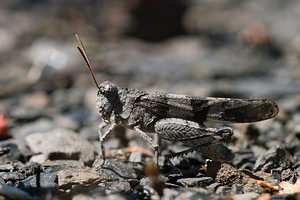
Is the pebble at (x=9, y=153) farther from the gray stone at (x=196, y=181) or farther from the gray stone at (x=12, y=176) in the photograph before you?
the gray stone at (x=196, y=181)

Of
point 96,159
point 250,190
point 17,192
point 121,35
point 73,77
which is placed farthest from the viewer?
point 121,35

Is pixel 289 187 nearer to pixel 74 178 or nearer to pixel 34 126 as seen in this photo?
pixel 74 178

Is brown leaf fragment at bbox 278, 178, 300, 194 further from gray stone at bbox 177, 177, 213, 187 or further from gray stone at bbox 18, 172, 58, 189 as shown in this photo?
gray stone at bbox 18, 172, 58, 189

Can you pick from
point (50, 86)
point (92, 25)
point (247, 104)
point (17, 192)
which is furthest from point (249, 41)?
point (17, 192)

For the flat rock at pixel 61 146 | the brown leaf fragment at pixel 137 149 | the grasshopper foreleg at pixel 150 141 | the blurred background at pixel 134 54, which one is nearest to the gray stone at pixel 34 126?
the blurred background at pixel 134 54

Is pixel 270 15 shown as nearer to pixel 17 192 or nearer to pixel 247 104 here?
pixel 247 104
